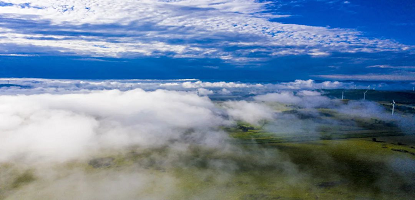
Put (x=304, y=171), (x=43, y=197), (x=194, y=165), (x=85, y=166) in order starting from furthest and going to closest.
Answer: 1. (x=85, y=166)
2. (x=194, y=165)
3. (x=304, y=171)
4. (x=43, y=197)

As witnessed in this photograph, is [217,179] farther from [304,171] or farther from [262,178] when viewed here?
[304,171]

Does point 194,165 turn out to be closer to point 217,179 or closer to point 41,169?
point 217,179

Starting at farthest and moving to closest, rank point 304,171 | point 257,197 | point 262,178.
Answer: point 304,171
point 262,178
point 257,197

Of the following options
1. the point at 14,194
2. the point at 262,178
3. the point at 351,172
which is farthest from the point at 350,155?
the point at 14,194

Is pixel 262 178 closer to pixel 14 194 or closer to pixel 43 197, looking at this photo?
pixel 43 197

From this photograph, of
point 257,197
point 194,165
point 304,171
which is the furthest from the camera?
point 194,165

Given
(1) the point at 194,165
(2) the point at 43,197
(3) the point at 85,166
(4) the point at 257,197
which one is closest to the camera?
(4) the point at 257,197

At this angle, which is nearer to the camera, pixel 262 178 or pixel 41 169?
pixel 262 178

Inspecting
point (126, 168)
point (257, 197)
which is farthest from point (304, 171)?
point (126, 168)

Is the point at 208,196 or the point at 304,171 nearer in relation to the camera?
the point at 208,196
